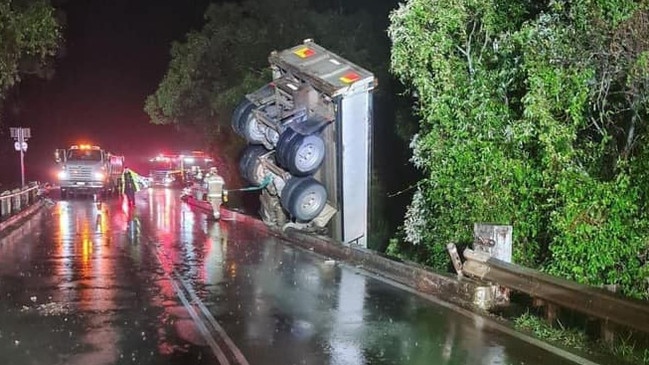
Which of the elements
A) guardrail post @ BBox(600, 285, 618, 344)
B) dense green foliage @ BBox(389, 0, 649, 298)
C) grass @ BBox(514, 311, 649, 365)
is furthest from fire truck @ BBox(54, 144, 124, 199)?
guardrail post @ BBox(600, 285, 618, 344)

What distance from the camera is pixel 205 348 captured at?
7.90m

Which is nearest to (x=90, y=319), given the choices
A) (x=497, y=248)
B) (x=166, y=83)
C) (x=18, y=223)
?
(x=497, y=248)

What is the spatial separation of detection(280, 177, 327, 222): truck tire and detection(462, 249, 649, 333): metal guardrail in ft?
24.1

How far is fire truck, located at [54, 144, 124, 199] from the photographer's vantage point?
36.4m

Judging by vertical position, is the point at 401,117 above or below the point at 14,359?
above

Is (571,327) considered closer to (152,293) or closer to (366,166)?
(152,293)

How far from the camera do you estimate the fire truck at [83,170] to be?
36438 millimetres

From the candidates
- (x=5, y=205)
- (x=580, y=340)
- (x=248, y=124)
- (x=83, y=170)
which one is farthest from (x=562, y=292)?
(x=83, y=170)

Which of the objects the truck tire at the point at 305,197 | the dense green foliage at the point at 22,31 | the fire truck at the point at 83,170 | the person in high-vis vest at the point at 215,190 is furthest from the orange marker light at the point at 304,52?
the fire truck at the point at 83,170

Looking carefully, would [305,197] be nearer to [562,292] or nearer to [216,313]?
[216,313]

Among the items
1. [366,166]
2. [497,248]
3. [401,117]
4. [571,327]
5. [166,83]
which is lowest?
[571,327]

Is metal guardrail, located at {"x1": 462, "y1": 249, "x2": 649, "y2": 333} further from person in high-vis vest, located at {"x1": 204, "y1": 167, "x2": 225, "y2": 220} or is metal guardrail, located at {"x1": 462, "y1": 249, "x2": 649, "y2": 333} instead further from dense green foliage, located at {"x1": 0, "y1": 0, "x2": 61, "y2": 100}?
person in high-vis vest, located at {"x1": 204, "y1": 167, "x2": 225, "y2": 220}

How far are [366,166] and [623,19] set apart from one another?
349 inches

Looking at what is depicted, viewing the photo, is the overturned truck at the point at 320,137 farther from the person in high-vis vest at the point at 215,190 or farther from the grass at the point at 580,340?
the grass at the point at 580,340
